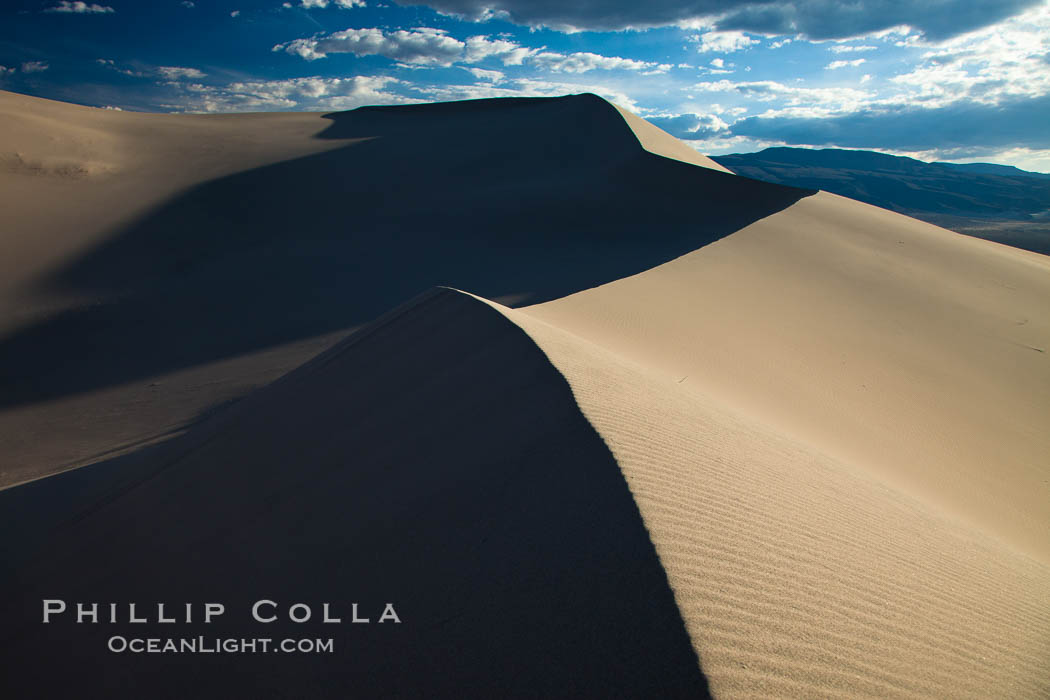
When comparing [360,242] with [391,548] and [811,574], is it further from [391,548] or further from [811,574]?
[811,574]

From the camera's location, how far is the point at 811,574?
2264 millimetres

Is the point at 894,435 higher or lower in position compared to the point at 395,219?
lower

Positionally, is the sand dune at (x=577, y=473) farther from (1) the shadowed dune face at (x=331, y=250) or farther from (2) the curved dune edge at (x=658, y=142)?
(2) the curved dune edge at (x=658, y=142)

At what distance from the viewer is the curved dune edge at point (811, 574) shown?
1.86 m

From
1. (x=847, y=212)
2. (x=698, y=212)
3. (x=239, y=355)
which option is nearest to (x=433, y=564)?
(x=239, y=355)

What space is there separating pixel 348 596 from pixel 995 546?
3585 millimetres

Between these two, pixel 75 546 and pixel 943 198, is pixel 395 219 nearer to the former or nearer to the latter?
pixel 75 546

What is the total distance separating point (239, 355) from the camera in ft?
29.5

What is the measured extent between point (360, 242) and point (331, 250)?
2.43 ft

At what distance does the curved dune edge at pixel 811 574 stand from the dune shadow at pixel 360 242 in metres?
6.25

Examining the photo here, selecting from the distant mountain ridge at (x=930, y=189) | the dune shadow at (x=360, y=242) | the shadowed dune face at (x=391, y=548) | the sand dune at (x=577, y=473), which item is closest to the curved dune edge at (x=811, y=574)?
the sand dune at (x=577, y=473)

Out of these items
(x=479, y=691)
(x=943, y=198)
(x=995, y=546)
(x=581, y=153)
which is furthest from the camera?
(x=943, y=198)

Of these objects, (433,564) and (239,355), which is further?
(239,355)

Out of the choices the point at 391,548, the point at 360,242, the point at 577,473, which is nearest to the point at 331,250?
the point at 360,242
